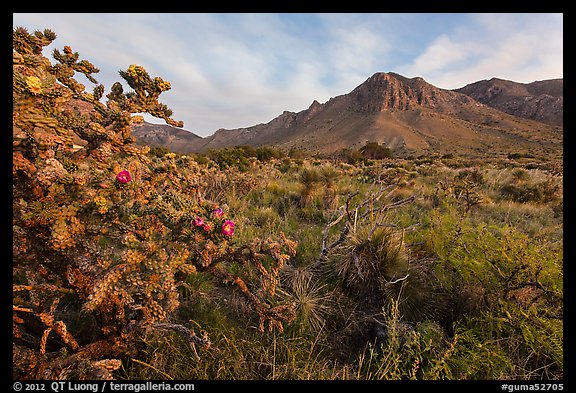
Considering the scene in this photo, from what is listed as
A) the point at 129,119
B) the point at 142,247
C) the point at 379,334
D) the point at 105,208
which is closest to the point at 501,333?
the point at 379,334

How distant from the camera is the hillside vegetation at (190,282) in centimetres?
140

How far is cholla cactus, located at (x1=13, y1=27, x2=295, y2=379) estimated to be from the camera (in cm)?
132

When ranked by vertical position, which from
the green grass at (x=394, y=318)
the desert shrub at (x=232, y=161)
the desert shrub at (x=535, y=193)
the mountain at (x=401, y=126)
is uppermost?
the mountain at (x=401, y=126)

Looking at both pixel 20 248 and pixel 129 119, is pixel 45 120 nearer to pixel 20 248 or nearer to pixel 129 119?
pixel 129 119

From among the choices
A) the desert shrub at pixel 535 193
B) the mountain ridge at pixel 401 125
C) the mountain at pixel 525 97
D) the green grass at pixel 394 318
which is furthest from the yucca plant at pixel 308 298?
the mountain at pixel 525 97

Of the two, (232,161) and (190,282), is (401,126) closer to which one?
(232,161)

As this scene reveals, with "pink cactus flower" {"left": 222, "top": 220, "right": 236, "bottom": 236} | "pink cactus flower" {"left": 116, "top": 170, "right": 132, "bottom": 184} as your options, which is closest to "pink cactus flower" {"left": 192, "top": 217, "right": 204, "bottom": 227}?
"pink cactus flower" {"left": 222, "top": 220, "right": 236, "bottom": 236}

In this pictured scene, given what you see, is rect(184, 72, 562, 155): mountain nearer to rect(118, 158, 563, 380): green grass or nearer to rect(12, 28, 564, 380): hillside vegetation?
rect(118, 158, 563, 380): green grass

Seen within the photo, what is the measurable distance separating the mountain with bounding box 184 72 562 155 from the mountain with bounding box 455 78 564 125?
25.8 meters

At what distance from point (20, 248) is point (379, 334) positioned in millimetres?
2839

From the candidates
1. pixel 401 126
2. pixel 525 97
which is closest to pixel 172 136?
pixel 401 126

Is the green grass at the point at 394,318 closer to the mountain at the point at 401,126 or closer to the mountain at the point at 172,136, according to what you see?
the mountain at the point at 401,126

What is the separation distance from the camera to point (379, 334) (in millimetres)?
2336

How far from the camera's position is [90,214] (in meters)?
1.46
